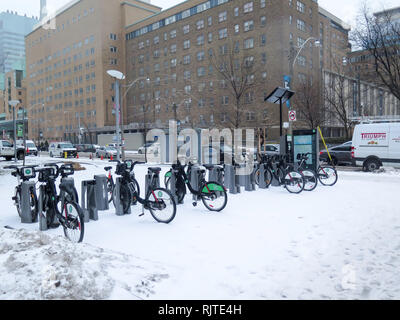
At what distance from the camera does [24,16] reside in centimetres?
3212

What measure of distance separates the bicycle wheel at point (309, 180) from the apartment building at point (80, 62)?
5664 centimetres

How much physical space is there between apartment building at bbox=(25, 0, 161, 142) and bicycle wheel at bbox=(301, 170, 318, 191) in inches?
2230

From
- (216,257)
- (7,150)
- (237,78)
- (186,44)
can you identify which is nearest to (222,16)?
(186,44)

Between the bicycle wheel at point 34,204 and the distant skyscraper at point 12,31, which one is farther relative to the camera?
the distant skyscraper at point 12,31

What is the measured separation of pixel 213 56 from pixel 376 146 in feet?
144

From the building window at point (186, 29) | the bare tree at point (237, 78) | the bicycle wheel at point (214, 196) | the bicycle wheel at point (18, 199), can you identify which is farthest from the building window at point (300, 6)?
the bicycle wheel at point (18, 199)

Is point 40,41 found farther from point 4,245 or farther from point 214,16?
point 4,245

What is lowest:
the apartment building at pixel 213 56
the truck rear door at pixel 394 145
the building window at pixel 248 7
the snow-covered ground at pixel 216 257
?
the snow-covered ground at pixel 216 257

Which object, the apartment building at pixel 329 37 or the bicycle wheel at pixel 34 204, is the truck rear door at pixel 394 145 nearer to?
the bicycle wheel at pixel 34 204

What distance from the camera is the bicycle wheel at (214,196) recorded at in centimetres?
775

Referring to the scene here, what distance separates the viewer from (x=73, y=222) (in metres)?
5.60

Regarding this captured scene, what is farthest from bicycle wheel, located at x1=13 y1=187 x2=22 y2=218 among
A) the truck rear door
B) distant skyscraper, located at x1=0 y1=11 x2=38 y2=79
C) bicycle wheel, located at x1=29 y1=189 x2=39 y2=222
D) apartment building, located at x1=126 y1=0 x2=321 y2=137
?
apartment building, located at x1=126 y1=0 x2=321 y2=137

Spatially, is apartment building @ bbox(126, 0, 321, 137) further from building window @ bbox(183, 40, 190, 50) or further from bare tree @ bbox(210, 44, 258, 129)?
bare tree @ bbox(210, 44, 258, 129)

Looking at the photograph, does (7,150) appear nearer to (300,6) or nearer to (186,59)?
(186,59)
